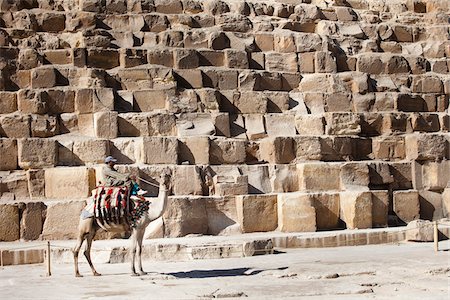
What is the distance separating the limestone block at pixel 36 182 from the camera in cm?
1457

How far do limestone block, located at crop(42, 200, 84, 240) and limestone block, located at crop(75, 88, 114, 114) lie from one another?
2.77 metres

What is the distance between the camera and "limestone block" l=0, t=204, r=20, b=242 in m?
13.7

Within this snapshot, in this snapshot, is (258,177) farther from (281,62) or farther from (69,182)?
(281,62)

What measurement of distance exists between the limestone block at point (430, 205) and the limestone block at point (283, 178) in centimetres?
306

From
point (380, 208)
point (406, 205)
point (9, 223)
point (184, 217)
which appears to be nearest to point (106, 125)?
point (184, 217)

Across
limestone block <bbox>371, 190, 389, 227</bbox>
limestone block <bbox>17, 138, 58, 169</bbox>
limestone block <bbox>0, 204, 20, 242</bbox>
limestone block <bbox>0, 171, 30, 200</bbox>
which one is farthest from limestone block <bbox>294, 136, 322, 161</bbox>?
limestone block <bbox>0, 204, 20, 242</bbox>

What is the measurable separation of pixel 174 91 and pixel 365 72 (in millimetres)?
5498

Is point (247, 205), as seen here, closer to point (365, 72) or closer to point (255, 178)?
point (255, 178)

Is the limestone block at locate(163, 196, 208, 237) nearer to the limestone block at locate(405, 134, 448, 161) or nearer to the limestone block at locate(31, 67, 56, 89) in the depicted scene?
the limestone block at locate(31, 67, 56, 89)

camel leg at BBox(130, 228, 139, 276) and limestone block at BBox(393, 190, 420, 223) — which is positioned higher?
limestone block at BBox(393, 190, 420, 223)

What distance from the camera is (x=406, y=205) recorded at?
16.2 metres

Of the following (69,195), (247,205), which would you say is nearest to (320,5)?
(247,205)

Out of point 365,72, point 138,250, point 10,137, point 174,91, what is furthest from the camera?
point 365,72

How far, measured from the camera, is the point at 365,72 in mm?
19516
